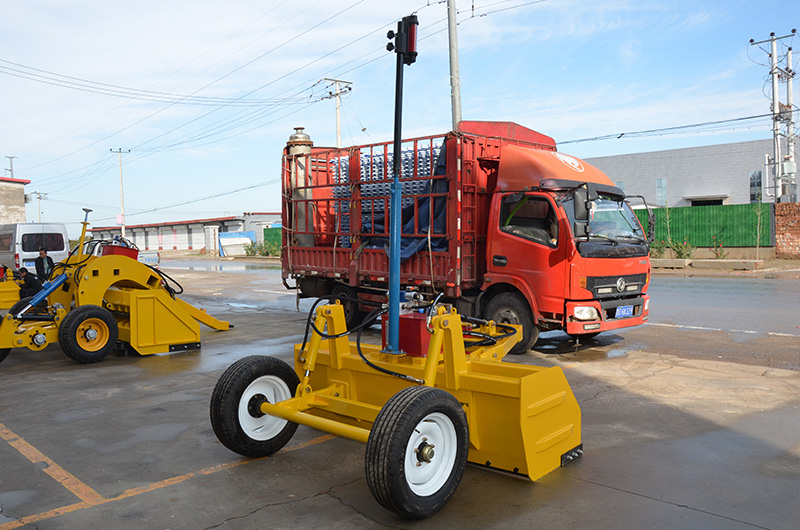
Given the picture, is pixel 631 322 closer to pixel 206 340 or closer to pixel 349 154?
pixel 349 154

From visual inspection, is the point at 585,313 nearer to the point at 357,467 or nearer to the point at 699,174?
the point at 357,467

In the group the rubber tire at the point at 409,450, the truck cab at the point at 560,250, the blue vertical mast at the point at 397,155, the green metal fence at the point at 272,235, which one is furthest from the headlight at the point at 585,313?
the green metal fence at the point at 272,235

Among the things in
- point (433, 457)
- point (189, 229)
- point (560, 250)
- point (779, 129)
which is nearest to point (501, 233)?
point (560, 250)

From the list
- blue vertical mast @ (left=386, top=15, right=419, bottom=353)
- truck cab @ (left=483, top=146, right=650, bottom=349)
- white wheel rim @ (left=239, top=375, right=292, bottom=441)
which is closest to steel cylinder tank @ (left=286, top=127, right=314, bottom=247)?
truck cab @ (left=483, top=146, right=650, bottom=349)

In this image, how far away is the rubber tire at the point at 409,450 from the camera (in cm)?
357

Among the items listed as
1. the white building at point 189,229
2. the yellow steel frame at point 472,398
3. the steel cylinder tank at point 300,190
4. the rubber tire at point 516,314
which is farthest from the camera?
the white building at point 189,229

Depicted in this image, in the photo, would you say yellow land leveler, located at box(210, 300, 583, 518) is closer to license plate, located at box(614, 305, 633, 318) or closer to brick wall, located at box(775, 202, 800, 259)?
license plate, located at box(614, 305, 633, 318)

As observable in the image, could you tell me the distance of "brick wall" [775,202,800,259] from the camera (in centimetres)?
2494

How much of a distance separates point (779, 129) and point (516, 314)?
1102 inches

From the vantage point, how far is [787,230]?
25.2 m

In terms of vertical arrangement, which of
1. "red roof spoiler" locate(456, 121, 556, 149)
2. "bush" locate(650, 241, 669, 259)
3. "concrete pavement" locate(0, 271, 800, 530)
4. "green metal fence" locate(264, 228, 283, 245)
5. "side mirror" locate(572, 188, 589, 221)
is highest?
"red roof spoiler" locate(456, 121, 556, 149)

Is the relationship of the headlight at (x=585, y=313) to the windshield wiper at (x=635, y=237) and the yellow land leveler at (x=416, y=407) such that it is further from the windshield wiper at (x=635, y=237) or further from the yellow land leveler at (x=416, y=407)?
the yellow land leveler at (x=416, y=407)

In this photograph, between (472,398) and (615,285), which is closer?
(472,398)

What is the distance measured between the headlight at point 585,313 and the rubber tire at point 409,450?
4752 mm
